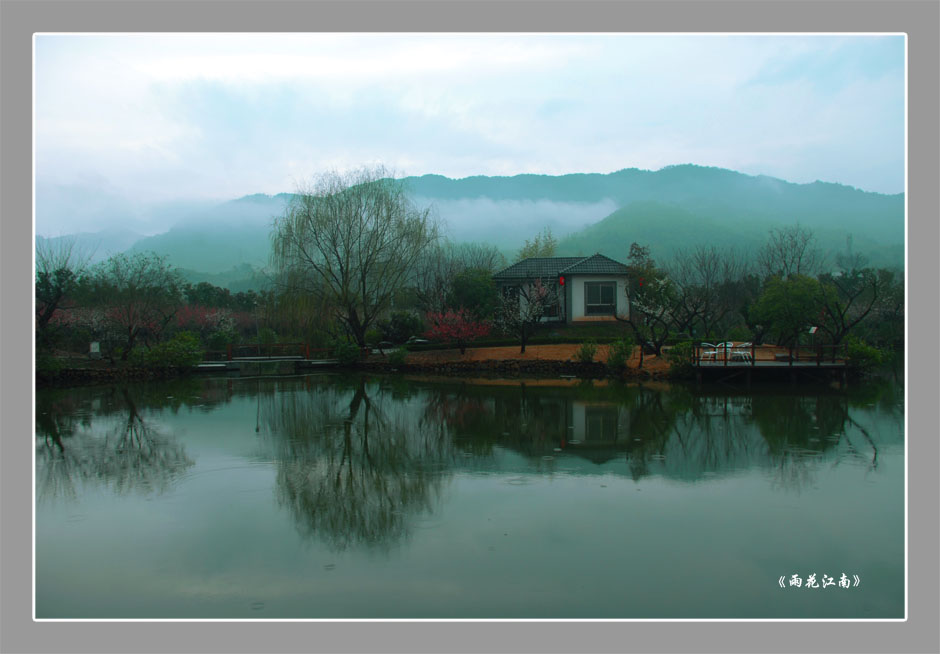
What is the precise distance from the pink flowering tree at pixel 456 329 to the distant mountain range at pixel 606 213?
52.7 m

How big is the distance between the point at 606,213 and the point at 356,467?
118911mm

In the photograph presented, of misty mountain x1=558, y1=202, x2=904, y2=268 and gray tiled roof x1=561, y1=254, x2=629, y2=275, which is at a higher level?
misty mountain x1=558, y1=202, x2=904, y2=268

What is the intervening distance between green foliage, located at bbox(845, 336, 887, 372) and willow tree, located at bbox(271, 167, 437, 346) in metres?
16.5

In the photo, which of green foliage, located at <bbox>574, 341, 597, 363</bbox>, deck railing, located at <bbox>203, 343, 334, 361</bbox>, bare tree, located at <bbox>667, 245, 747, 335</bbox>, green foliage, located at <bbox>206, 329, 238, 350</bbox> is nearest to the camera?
green foliage, located at <bbox>574, 341, 597, 363</bbox>

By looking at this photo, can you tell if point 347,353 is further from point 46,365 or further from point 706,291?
point 706,291

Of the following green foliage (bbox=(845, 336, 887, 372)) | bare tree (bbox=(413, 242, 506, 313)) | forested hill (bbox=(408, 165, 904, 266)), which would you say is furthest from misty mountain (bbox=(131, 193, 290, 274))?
green foliage (bbox=(845, 336, 887, 372))

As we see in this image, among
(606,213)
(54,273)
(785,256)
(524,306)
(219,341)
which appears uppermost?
(606,213)

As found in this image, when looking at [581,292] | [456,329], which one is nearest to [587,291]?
[581,292]

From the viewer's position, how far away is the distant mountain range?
3386 inches

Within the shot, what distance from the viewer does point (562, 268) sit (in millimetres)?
32688

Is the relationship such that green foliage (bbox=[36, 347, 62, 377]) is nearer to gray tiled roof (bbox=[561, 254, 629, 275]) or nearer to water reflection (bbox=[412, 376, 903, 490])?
water reflection (bbox=[412, 376, 903, 490])

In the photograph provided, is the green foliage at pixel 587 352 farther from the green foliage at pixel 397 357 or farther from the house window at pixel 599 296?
the house window at pixel 599 296

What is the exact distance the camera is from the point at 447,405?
53.2 ft

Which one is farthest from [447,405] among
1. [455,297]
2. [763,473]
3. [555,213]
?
Answer: [555,213]
